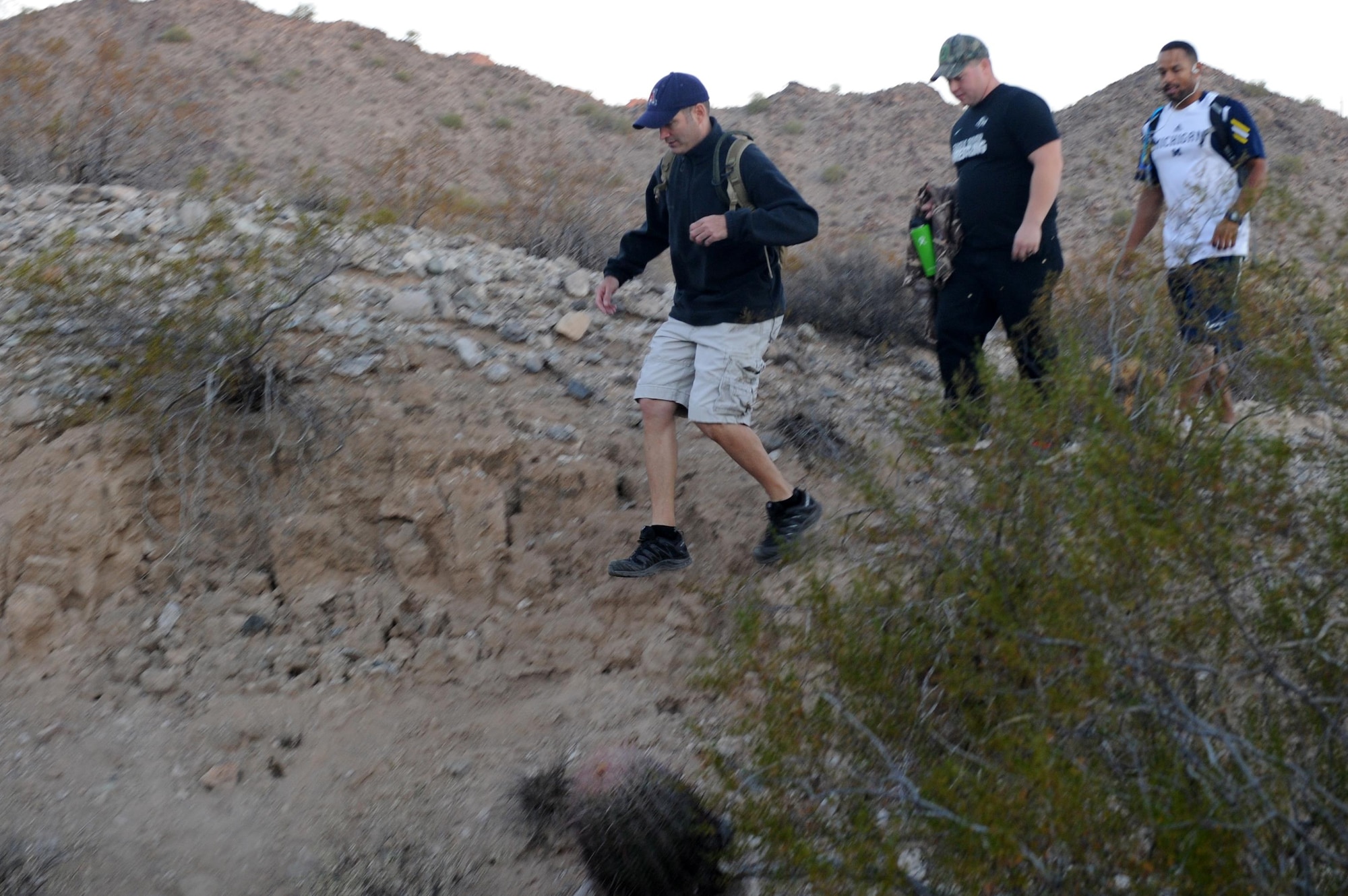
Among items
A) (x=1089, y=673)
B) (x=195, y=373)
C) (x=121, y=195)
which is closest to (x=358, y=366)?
(x=195, y=373)

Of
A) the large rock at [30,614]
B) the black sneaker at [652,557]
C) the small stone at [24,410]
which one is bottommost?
the large rock at [30,614]

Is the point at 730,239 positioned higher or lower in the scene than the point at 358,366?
higher

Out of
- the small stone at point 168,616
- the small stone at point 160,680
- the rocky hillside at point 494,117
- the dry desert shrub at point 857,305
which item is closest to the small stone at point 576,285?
the dry desert shrub at point 857,305

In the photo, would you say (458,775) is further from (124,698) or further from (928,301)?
(928,301)

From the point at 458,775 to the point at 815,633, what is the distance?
159cm

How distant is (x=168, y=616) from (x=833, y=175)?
18464mm

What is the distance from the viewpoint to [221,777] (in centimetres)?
354

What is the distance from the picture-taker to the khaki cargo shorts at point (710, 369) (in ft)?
12.1

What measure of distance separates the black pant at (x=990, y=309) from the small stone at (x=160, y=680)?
3.00 meters

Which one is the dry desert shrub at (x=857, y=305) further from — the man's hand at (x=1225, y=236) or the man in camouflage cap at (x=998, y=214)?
the man's hand at (x=1225, y=236)

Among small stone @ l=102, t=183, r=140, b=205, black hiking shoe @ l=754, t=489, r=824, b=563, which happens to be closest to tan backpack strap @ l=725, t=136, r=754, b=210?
black hiking shoe @ l=754, t=489, r=824, b=563

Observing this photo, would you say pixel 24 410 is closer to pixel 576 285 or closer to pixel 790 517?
pixel 576 285

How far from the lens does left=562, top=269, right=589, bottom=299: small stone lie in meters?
5.57

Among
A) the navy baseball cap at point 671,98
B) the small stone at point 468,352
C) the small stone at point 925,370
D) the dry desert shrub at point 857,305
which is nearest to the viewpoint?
the navy baseball cap at point 671,98
